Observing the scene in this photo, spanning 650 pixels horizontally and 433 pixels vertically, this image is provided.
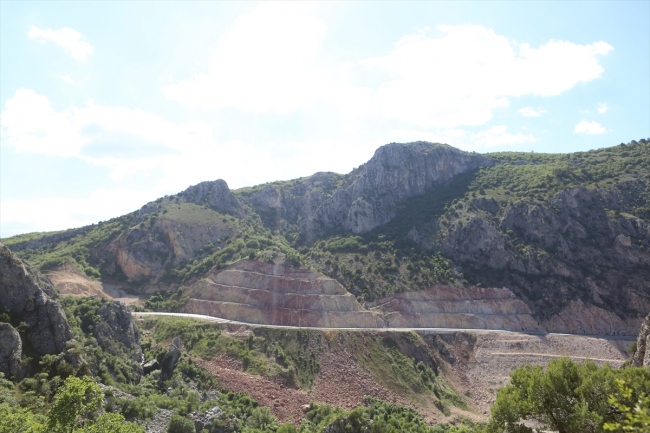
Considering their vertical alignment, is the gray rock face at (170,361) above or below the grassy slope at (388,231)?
below

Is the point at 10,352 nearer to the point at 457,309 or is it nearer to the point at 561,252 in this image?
the point at 457,309

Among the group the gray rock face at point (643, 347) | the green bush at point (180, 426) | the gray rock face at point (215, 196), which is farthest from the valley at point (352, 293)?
the gray rock face at point (643, 347)

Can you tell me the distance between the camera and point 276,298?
86938 millimetres

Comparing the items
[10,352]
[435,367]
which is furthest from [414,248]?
[10,352]

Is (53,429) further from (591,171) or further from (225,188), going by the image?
(591,171)

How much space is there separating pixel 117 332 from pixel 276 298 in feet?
110

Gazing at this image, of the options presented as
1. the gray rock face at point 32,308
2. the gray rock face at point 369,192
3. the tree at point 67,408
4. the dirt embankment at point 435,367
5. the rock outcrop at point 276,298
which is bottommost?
the dirt embankment at point 435,367

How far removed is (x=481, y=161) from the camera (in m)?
151

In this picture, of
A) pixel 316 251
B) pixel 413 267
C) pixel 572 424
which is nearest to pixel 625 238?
pixel 413 267

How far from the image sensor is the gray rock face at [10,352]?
36.6m

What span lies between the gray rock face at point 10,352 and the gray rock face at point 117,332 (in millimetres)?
18113

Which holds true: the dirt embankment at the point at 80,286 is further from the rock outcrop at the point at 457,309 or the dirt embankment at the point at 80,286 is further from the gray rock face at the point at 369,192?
the rock outcrop at the point at 457,309

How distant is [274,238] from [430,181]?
5835cm

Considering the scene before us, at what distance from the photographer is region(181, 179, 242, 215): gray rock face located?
5320 inches
